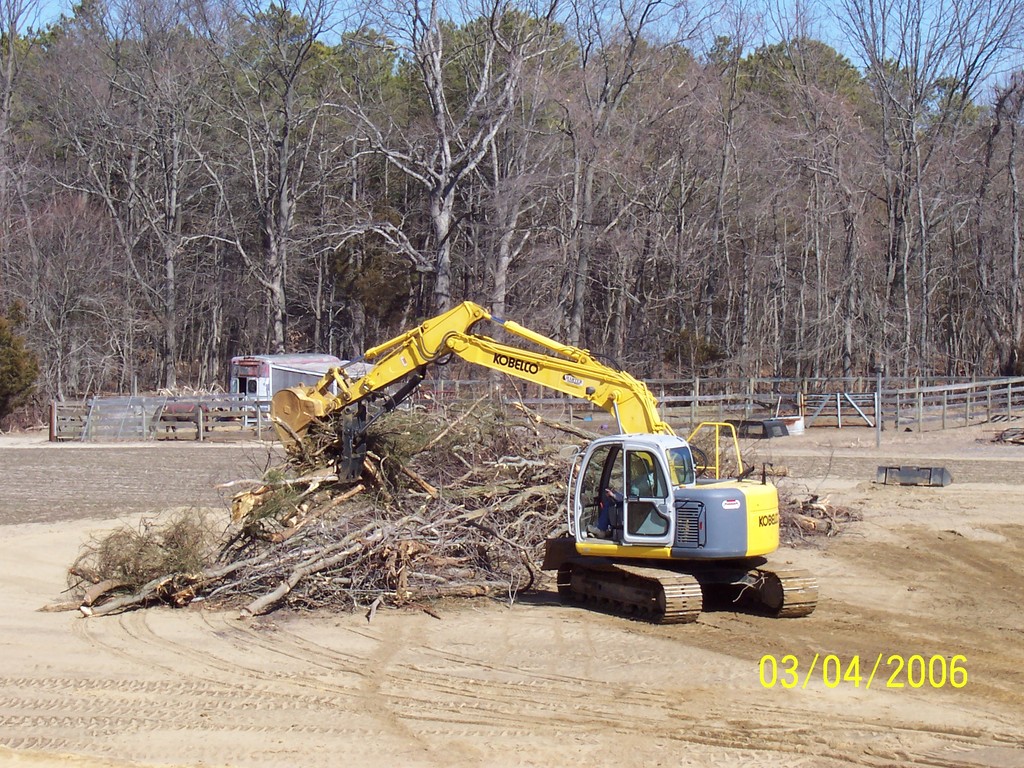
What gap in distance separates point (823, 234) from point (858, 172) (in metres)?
5.41

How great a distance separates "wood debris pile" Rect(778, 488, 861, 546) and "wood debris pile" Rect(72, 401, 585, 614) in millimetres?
4329

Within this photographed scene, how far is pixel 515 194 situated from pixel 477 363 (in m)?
28.1

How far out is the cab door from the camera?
1155cm

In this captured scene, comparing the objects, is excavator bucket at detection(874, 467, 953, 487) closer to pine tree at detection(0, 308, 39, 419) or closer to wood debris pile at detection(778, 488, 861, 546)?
wood debris pile at detection(778, 488, 861, 546)

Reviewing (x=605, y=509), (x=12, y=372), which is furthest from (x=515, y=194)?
(x=605, y=509)

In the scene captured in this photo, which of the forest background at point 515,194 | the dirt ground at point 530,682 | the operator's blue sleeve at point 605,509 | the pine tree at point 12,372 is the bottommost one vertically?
the dirt ground at point 530,682

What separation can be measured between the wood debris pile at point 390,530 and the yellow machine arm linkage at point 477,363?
650 mm

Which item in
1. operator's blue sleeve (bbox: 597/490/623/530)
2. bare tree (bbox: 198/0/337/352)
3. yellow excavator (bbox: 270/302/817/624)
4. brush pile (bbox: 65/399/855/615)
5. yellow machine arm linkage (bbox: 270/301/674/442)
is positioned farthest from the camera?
bare tree (bbox: 198/0/337/352)

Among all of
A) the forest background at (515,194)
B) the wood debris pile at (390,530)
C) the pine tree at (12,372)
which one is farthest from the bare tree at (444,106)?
the wood debris pile at (390,530)

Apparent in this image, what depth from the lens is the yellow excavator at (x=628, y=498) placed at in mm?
11422

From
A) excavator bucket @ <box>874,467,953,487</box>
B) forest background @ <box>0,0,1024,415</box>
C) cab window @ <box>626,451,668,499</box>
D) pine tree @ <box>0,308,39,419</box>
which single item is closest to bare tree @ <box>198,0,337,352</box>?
forest background @ <box>0,0,1024,415</box>
